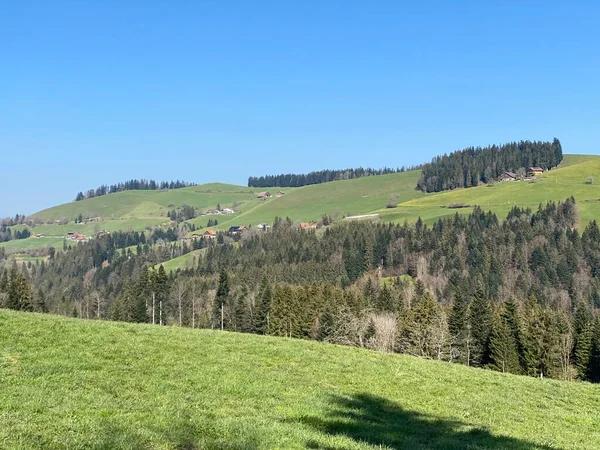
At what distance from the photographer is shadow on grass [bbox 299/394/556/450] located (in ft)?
50.9

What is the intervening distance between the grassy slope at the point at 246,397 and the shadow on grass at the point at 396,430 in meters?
0.07

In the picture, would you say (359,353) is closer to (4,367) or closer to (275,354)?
(275,354)

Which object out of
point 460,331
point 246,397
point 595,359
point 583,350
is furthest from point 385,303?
point 246,397

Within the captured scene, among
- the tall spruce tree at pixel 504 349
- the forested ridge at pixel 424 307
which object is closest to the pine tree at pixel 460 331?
the forested ridge at pixel 424 307

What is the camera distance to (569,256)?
188 m

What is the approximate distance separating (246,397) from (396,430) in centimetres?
522

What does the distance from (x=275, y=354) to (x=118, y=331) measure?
829 centimetres

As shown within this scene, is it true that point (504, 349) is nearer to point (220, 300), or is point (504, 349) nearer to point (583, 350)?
point (583, 350)

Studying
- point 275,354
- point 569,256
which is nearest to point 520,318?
point 275,354

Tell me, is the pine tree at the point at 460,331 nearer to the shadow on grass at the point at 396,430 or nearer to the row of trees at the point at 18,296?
the shadow on grass at the point at 396,430

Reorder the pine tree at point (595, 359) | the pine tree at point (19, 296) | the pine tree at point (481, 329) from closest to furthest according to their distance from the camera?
the pine tree at point (595, 359) → the pine tree at point (481, 329) → the pine tree at point (19, 296)

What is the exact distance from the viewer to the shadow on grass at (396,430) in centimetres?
1550

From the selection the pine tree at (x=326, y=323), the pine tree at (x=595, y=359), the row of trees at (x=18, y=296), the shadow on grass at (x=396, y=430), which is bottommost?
the pine tree at (x=595, y=359)

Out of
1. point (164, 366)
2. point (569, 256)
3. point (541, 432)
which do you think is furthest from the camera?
point (569, 256)
